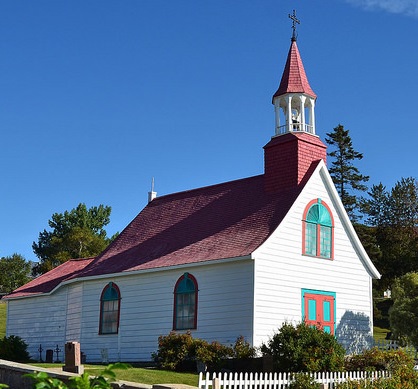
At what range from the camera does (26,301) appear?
116ft

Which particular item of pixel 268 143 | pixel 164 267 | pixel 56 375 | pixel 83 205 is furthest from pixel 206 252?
pixel 83 205

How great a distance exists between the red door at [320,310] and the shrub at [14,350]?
45.6ft

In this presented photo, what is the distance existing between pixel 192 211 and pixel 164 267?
185 inches

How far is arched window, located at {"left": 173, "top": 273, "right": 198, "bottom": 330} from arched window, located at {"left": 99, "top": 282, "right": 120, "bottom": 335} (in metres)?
3.46

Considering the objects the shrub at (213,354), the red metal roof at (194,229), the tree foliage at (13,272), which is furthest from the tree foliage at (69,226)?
the shrub at (213,354)

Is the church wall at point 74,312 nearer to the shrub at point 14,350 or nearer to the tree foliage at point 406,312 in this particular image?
the shrub at point 14,350

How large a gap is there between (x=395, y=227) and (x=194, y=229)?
47.1 meters

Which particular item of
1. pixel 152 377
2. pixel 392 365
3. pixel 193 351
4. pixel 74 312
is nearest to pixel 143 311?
pixel 74 312

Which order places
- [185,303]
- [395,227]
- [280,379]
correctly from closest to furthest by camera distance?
[280,379] → [185,303] → [395,227]

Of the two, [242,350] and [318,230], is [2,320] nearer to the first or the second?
[318,230]

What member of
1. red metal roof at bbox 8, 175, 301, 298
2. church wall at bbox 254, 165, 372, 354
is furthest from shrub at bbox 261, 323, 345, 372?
red metal roof at bbox 8, 175, 301, 298

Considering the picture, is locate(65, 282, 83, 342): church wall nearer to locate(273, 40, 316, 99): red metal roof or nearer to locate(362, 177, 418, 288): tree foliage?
locate(273, 40, 316, 99): red metal roof

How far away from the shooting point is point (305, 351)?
67.0ft

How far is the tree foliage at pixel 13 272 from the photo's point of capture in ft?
255
